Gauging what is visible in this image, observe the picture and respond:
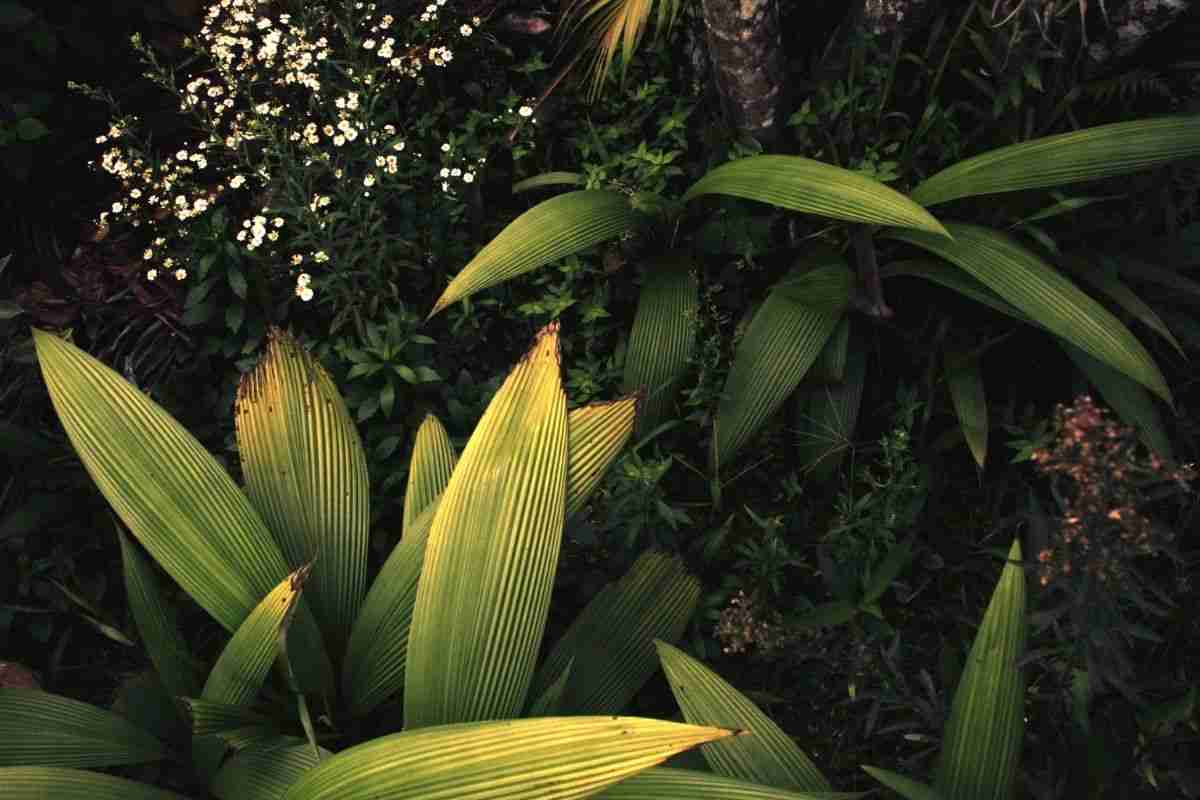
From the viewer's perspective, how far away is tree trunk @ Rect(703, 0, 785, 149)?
239cm

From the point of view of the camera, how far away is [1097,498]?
135cm

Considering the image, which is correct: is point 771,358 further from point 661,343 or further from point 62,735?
point 62,735

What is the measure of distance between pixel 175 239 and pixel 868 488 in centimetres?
181

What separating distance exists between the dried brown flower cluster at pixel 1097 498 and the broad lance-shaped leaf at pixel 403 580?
0.79 meters

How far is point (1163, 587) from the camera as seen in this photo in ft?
7.24

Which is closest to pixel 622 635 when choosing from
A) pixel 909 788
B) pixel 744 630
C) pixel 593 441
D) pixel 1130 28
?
pixel 744 630

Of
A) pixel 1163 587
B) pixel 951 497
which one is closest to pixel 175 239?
pixel 951 497

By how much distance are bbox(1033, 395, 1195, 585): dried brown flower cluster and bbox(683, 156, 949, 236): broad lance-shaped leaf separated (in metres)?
0.72

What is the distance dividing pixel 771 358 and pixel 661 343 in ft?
0.85

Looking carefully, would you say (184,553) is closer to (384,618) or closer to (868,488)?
(384,618)

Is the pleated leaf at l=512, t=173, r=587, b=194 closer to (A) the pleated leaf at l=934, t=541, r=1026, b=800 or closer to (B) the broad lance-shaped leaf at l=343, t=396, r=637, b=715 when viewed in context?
(B) the broad lance-shaped leaf at l=343, t=396, r=637, b=715

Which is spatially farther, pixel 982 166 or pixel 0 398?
pixel 0 398

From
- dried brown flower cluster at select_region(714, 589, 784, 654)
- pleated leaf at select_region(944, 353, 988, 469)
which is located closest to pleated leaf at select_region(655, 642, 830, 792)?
dried brown flower cluster at select_region(714, 589, 784, 654)

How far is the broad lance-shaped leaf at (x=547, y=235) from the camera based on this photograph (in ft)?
7.59
